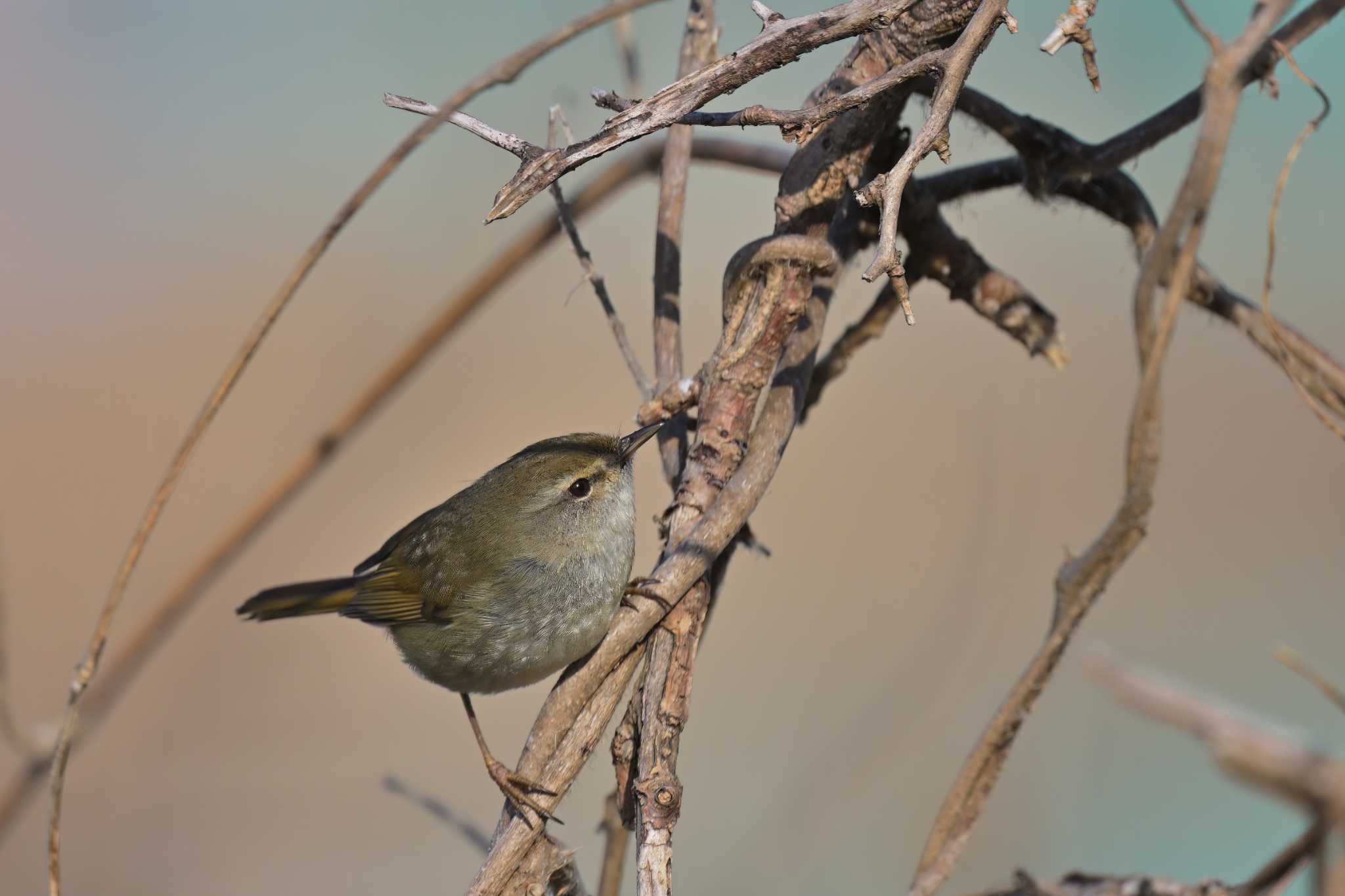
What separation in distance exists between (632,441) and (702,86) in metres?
1.00

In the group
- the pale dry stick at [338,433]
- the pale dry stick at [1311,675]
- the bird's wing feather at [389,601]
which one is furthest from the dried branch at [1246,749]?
the bird's wing feather at [389,601]

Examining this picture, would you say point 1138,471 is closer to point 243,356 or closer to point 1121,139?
point 1121,139

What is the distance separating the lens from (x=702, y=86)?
45.0 inches

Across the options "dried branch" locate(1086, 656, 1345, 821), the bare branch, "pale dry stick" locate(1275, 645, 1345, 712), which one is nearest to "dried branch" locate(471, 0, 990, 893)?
the bare branch

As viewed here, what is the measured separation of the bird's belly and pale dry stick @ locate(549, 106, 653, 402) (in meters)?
0.40

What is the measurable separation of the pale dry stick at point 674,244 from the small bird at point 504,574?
12.4 inches

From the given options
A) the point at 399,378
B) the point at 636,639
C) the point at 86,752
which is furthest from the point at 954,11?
the point at 86,752

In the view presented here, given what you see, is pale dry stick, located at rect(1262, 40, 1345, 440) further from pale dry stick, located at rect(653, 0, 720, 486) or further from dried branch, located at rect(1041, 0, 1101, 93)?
pale dry stick, located at rect(653, 0, 720, 486)

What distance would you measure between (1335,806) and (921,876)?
0.71 metres

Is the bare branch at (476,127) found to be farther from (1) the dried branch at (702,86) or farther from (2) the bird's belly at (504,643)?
(2) the bird's belly at (504,643)

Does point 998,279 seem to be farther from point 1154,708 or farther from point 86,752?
point 86,752

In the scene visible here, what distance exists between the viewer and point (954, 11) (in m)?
1.24

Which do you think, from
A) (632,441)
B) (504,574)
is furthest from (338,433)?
(632,441)

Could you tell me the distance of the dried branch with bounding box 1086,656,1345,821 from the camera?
0.48 meters
